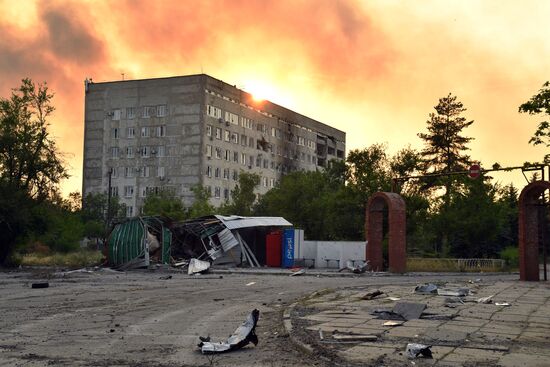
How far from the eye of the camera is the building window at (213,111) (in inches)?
3504

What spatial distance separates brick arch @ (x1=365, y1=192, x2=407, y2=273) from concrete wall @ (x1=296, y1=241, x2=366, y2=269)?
10.2ft

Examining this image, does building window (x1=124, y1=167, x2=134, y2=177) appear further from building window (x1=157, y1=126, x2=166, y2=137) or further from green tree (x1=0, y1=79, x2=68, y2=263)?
green tree (x1=0, y1=79, x2=68, y2=263)

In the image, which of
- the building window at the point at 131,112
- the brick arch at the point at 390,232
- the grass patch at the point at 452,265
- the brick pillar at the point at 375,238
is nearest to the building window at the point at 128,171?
the building window at the point at 131,112

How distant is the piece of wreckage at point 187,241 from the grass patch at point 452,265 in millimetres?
10902

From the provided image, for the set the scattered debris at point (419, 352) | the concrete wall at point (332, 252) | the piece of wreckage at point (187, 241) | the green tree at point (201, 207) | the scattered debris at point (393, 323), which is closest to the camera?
the scattered debris at point (419, 352)

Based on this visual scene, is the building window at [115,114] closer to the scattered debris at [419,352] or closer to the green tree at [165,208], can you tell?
the green tree at [165,208]

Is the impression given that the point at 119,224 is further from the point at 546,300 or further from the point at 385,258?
the point at 546,300

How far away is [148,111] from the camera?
91.3 m

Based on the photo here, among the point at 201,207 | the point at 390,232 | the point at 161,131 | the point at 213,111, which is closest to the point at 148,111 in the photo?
the point at 161,131

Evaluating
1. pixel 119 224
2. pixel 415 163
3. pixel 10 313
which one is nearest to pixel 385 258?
pixel 415 163

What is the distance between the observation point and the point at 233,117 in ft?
313

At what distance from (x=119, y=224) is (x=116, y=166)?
5300 centimetres

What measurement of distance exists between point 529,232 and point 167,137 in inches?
2683

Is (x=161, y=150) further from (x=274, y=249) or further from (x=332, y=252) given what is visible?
(x=332, y=252)
